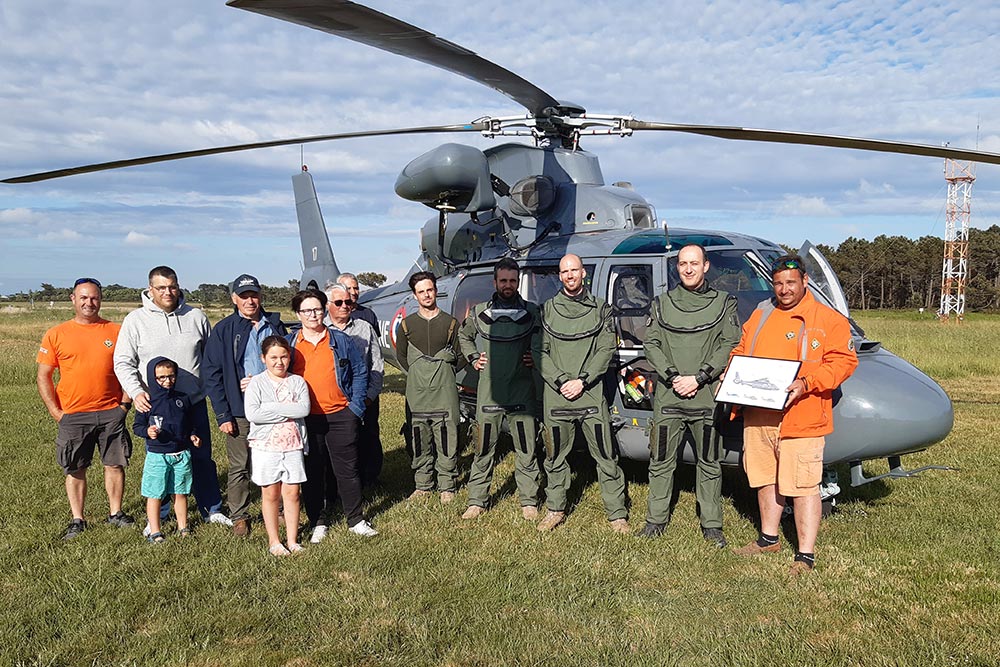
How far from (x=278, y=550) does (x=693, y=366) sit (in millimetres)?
2879

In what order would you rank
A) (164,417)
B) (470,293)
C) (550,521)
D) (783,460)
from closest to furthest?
(783,460) → (164,417) → (550,521) → (470,293)

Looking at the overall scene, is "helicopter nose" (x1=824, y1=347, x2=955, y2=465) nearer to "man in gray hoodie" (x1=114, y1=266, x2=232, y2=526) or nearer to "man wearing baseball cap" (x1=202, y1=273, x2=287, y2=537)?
"man wearing baseball cap" (x1=202, y1=273, x2=287, y2=537)

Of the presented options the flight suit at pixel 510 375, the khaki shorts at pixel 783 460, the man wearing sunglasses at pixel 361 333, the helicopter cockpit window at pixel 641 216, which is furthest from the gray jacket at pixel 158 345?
the helicopter cockpit window at pixel 641 216

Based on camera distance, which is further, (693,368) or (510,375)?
(510,375)

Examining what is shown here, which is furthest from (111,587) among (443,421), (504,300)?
(504,300)

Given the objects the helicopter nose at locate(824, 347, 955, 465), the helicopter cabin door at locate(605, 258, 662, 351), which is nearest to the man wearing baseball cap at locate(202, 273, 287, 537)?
the helicopter cabin door at locate(605, 258, 662, 351)

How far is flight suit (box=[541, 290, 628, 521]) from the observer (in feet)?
15.6

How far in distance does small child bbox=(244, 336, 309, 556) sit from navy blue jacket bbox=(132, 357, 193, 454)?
58 centimetres

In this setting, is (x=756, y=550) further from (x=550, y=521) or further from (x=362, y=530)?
(x=362, y=530)

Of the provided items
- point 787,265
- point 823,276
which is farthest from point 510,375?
point 823,276

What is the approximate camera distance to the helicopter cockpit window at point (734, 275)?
509cm

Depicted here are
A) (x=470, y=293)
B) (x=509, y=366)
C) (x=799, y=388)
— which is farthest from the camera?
(x=470, y=293)

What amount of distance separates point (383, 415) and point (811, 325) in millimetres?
6805

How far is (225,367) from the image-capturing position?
185 inches
